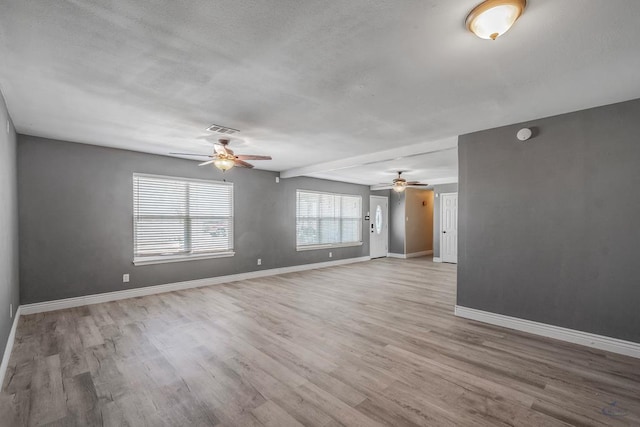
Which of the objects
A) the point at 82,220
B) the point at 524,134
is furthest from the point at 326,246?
the point at 524,134

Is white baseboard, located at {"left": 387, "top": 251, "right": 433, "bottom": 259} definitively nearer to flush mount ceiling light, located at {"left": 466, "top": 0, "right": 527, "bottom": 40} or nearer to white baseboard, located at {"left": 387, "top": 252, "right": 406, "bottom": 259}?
white baseboard, located at {"left": 387, "top": 252, "right": 406, "bottom": 259}

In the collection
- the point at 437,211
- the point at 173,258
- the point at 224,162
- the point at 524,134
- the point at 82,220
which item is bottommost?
the point at 173,258

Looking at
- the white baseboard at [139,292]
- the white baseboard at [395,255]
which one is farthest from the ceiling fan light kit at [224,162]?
the white baseboard at [395,255]

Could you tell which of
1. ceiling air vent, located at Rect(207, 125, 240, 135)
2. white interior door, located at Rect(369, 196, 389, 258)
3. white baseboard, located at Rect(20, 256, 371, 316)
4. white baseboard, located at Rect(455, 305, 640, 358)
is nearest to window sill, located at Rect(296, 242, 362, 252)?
white baseboard, located at Rect(20, 256, 371, 316)

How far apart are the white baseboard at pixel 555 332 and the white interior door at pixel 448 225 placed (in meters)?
5.10

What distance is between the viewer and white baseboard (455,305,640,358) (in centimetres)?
285

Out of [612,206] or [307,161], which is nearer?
[612,206]

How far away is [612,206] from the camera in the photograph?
296 centimetres

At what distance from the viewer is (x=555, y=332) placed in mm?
3242

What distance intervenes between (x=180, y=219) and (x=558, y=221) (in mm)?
5767

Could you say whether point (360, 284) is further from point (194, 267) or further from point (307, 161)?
point (194, 267)

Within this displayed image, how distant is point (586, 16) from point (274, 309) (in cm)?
425

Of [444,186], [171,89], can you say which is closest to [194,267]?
[171,89]

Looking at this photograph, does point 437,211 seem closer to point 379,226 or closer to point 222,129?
point 379,226
